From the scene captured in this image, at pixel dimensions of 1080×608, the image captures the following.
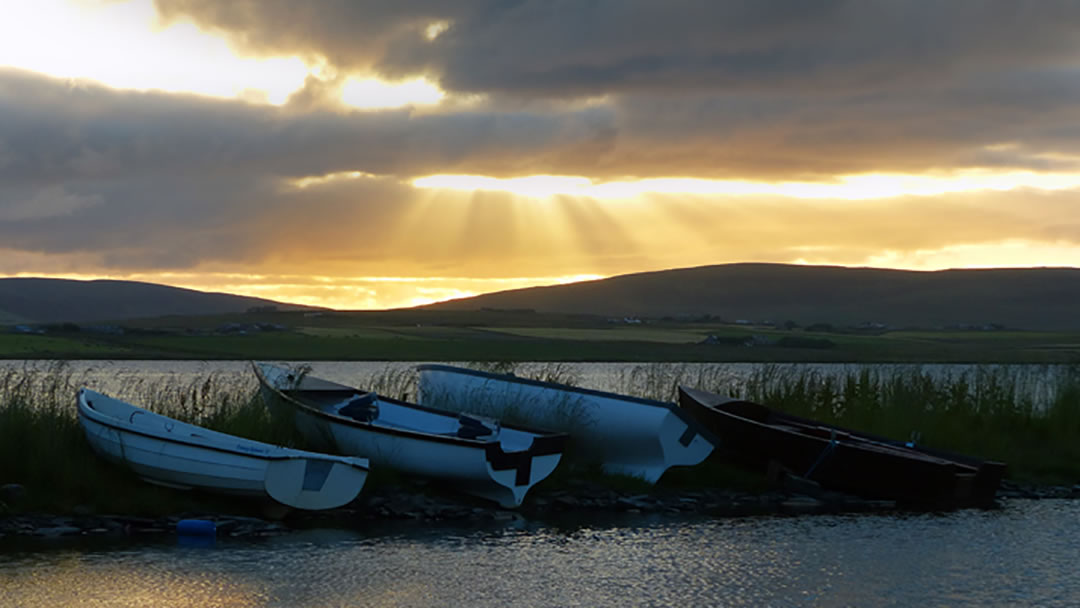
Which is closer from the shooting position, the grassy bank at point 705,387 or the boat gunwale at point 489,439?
the grassy bank at point 705,387

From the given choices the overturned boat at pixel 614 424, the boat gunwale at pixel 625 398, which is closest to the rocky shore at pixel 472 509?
the overturned boat at pixel 614 424

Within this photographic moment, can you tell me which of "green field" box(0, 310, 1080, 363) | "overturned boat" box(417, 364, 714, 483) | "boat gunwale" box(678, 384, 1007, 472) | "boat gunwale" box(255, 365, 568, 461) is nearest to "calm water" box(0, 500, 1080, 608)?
"boat gunwale" box(255, 365, 568, 461)

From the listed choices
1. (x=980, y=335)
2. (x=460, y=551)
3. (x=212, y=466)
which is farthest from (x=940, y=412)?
(x=980, y=335)

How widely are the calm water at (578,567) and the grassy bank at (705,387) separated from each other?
1733mm

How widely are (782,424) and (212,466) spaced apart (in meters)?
12.1

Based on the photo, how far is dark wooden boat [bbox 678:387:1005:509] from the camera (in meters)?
20.3

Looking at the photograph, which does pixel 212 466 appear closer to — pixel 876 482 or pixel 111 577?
pixel 111 577

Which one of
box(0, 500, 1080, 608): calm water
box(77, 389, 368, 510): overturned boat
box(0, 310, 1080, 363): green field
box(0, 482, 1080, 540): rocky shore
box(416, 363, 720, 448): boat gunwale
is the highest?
box(0, 310, 1080, 363): green field

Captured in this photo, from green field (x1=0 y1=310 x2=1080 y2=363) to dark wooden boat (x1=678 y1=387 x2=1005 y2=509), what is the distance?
65.4m

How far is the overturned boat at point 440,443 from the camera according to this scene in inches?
732

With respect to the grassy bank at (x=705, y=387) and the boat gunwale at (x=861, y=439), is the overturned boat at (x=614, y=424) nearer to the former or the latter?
the grassy bank at (x=705, y=387)

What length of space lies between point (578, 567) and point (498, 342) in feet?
314

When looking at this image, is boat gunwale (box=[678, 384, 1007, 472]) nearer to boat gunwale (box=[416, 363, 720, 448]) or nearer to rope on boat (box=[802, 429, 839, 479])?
rope on boat (box=[802, 429, 839, 479])

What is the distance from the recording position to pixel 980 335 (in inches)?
5349
